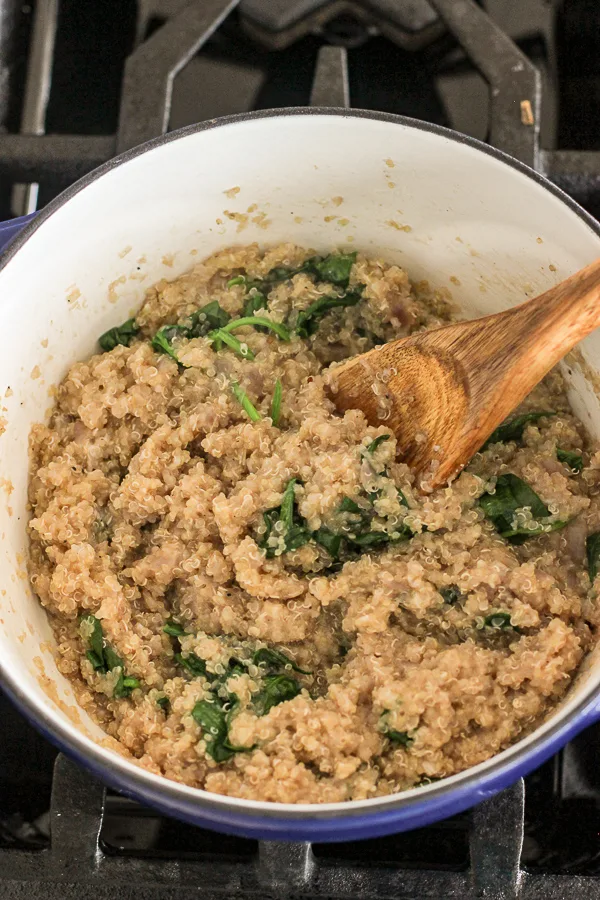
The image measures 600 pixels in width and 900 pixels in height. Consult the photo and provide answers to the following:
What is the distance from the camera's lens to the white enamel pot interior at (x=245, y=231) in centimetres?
167

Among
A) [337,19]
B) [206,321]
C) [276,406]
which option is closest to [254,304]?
[206,321]

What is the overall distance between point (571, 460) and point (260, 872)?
995mm

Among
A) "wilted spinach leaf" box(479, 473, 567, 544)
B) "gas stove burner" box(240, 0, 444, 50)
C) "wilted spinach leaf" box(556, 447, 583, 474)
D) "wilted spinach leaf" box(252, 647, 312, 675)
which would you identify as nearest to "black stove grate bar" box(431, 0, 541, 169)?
"gas stove burner" box(240, 0, 444, 50)

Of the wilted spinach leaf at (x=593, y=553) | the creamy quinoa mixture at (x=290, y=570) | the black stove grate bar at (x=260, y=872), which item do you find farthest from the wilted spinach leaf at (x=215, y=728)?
the wilted spinach leaf at (x=593, y=553)

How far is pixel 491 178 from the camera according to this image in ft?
5.60

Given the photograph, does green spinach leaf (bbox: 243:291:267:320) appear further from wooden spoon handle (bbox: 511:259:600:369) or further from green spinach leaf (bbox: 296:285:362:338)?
wooden spoon handle (bbox: 511:259:600:369)

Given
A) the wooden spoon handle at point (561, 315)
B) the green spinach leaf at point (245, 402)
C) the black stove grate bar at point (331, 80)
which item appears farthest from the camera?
the black stove grate bar at point (331, 80)

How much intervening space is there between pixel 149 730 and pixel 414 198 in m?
1.19

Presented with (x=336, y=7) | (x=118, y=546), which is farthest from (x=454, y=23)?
(x=118, y=546)

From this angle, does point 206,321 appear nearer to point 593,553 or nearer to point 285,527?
point 285,527

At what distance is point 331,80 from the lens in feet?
6.64

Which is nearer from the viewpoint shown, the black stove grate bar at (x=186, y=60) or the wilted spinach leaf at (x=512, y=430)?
the wilted spinach leaf at (x=512, y=430)

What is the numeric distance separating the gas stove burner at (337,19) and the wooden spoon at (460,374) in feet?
3.30

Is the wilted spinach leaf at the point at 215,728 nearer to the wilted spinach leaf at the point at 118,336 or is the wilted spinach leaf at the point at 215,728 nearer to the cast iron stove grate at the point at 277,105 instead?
the cast iron stove grate at the point at 277,105
